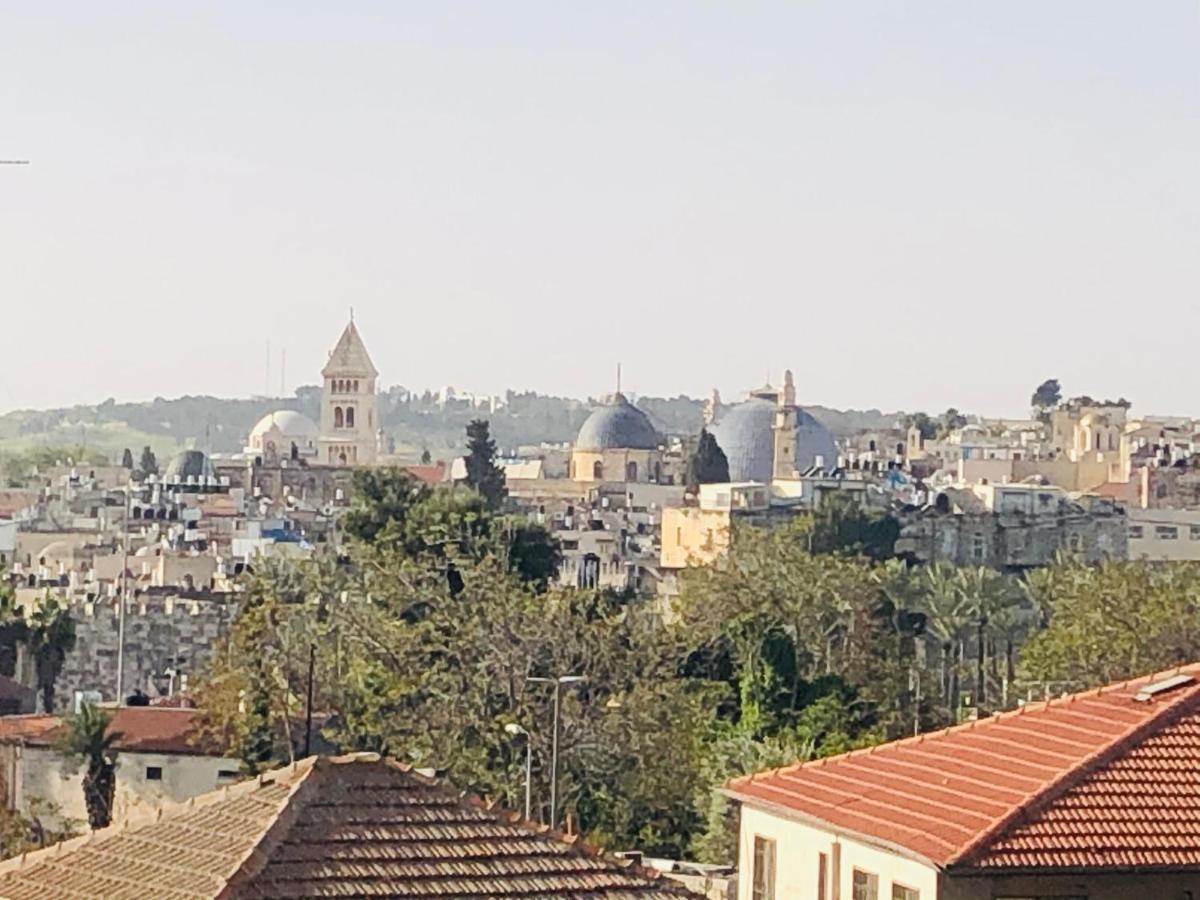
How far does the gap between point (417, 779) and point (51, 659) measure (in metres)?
49.2

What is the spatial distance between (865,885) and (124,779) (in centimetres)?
2814

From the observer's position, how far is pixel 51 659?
6512 centimetres

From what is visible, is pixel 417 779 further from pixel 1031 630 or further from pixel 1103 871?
pixel 1031 630

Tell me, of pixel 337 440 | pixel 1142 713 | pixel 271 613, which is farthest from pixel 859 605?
pixel 337 440

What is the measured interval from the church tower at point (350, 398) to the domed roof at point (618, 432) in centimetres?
1858

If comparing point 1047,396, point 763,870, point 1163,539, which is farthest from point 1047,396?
point 763,870

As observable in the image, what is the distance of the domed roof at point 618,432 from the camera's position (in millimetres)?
172375

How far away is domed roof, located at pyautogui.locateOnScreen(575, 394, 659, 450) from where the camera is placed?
17238cm

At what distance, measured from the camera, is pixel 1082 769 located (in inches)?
806

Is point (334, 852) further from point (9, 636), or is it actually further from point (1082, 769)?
point (9, 636)

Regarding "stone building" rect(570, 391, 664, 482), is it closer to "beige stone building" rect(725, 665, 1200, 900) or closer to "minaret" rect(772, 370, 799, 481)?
"minaret" rect(772, 370, 799, 481)

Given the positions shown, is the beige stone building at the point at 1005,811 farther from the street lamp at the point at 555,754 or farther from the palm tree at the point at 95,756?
the palm tree at the point at 95,756

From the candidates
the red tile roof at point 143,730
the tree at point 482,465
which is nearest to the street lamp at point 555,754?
the red tile roof at point 143,730

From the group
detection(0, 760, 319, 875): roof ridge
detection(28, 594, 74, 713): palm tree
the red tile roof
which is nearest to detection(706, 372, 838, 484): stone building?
detection(28, 594, 74, 713): palm tree
